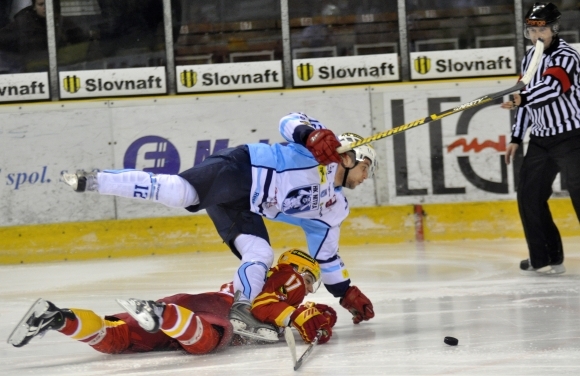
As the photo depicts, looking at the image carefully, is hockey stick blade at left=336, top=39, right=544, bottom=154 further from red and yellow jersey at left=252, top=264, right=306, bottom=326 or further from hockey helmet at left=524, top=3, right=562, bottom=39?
red and yellow jersey at left=252, top=264, right=306, bottom=326

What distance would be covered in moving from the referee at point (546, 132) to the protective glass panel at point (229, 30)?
2.64 m

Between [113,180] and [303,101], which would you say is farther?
[303,101]

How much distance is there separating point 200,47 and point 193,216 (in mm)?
1441

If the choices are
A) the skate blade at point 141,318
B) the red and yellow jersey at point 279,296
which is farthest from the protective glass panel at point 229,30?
the skate blade at point 141,318

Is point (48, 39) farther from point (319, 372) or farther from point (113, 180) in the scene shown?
point (319, 372)

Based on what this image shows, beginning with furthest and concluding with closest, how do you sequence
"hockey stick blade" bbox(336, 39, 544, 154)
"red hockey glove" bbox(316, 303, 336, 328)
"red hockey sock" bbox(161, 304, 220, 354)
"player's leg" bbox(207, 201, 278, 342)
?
1. "hockey stick blade" bbox(336, 39, 544, 154)
2. "red hockey glove" bbox(316, 303, 336, 328)
3. "player's leg" bbox(207, 201, 278, 342)
4. "red hockey sock" bbox(161, 304, 220, 354)

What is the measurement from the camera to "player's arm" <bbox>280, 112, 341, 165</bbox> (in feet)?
12.0

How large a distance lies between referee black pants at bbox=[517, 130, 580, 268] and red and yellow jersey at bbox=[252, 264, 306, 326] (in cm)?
205

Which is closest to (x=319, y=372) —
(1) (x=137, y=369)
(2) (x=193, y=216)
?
(1) (x=137, y=369)

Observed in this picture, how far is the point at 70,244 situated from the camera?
696cm

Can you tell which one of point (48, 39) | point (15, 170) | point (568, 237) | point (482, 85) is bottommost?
point (568, 237)

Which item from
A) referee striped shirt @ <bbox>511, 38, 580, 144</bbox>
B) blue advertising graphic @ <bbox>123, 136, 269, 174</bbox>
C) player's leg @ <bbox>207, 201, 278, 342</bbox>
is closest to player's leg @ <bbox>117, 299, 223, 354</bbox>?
player's leg @ <bbox>207, 201, 278, 342</bbox>

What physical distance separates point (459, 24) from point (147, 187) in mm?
4484

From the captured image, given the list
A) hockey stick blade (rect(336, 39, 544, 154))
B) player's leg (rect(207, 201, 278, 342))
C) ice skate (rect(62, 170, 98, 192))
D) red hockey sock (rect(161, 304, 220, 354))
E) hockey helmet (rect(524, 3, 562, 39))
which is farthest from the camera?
hockey helmet (rect(524, 3, 562, 39))
